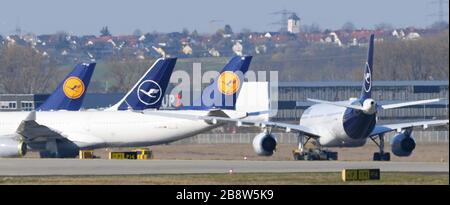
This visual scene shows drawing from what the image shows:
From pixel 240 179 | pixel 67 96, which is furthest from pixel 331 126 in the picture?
pixel 240 179

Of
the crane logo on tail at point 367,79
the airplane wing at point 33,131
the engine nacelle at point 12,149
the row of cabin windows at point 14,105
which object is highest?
the crane logo on tail at point 367,79

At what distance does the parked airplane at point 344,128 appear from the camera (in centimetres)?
7350

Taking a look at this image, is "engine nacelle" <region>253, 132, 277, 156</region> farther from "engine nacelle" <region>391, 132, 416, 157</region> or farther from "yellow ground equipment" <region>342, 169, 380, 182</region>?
"yellow ground equipment" <region>342, 169, 380, 182</region>

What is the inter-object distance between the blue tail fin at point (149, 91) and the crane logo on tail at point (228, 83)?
6816 millimetres

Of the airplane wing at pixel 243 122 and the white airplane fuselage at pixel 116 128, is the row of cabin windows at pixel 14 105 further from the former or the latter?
the airplane wing at pixel 243 122

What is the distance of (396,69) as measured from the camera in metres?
162

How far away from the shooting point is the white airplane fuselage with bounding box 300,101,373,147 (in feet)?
252

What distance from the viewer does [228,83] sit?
3327 inches

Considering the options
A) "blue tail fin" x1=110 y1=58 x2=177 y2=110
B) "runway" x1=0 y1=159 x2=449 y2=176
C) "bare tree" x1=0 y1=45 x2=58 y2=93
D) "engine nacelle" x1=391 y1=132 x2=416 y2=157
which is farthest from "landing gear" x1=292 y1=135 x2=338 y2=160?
"bare tree" x1=0 y1=45 x2=58 y2=93

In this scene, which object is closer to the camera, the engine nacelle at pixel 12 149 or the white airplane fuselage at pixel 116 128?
the engine nacelle at pixel 12 149

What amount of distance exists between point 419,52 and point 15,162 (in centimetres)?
9847

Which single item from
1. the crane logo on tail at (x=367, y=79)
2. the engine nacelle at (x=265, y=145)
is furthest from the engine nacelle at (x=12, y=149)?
the crane logo on tail at (x=367, y=79)
